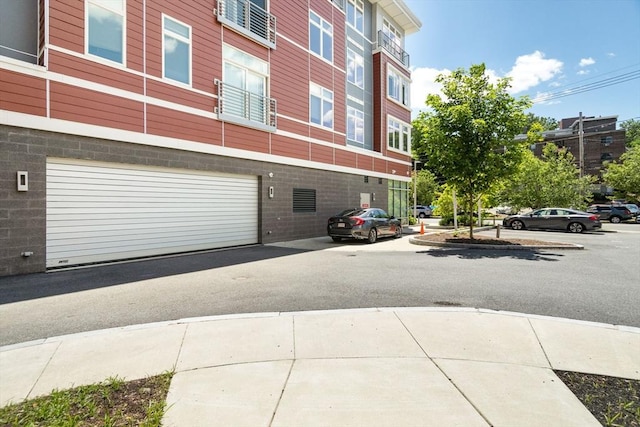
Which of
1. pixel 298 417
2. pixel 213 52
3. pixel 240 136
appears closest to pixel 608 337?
pixel 298 417

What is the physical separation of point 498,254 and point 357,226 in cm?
519

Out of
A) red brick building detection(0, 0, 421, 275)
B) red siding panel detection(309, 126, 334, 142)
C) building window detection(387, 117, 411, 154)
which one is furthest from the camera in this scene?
building window detection(387, 117, 411, 154)

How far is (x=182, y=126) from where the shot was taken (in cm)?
1069

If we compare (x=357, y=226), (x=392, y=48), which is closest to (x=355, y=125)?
(x=392, y=48)

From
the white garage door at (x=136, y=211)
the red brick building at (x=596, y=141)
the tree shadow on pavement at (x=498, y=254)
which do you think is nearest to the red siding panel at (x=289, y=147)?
the white garage door at (x=136, y=211)

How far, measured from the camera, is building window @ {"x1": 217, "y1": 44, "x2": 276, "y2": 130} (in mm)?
12156

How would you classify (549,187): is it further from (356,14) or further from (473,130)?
(356,14)

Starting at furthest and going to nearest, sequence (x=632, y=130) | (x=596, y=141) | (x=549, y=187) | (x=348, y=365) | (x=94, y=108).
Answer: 1. (x=632, y=130)
2. (x=596, y=141)
3. (x=549, y=187)
4. (x=94, y=108)
5. (x=348, y=365)

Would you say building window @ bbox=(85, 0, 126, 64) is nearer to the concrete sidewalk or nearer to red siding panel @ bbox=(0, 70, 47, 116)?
red siding panel @ bbox=(0, 70, 47, 116)

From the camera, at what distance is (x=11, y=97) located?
7.38m

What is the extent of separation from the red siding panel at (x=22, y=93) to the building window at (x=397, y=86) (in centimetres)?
1926

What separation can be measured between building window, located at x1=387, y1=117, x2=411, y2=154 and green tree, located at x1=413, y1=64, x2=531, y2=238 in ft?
28.1

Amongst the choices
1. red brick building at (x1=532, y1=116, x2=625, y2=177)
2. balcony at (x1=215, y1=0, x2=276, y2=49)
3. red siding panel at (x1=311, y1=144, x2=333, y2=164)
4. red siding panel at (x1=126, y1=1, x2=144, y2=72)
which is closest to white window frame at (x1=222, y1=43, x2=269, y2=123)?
balcony at (x1=215, y1=0, x2=276, y2=49)

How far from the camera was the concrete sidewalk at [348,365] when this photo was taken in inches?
108
